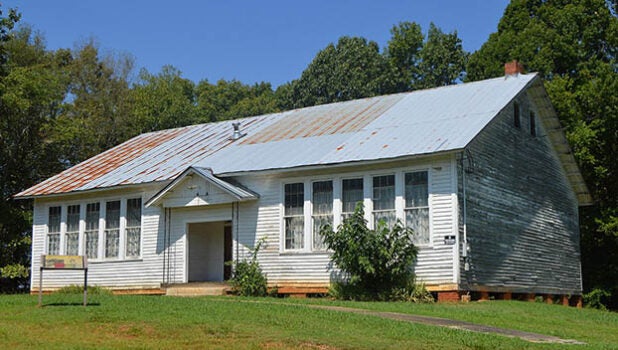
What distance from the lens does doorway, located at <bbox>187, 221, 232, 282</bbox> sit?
2881cm

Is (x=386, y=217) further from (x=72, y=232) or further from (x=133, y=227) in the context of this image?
(x=72, y=232)

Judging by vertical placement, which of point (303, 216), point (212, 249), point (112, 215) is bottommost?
point (212, 249)

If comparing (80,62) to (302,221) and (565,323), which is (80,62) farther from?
(565,323)

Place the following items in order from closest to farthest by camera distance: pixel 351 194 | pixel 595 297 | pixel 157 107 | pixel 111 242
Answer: pixel 351 194 → pixel 111 242 → pixel 595 297 → pixel 157 107

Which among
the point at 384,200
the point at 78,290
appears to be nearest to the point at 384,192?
the point at 384,200

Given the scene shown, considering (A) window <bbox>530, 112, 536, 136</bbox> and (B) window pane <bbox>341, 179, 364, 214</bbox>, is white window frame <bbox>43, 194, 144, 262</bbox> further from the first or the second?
(A) window <bbox>530, 112, 536, 136</bbox>

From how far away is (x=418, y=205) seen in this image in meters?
23.8

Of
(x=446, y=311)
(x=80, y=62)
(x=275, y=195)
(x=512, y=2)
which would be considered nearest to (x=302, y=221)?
(x=275, y=195)

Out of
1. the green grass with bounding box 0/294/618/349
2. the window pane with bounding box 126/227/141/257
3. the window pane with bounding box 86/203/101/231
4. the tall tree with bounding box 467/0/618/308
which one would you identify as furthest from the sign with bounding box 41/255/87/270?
the tall tree with bounding box 467/0/618/308

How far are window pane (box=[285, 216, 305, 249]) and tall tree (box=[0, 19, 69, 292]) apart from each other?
47.8 feet

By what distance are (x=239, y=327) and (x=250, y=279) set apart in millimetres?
10726

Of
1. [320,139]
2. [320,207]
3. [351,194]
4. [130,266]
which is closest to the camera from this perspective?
[351,194]

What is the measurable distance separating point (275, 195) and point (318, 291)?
3290mm

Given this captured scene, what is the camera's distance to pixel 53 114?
43.0m
